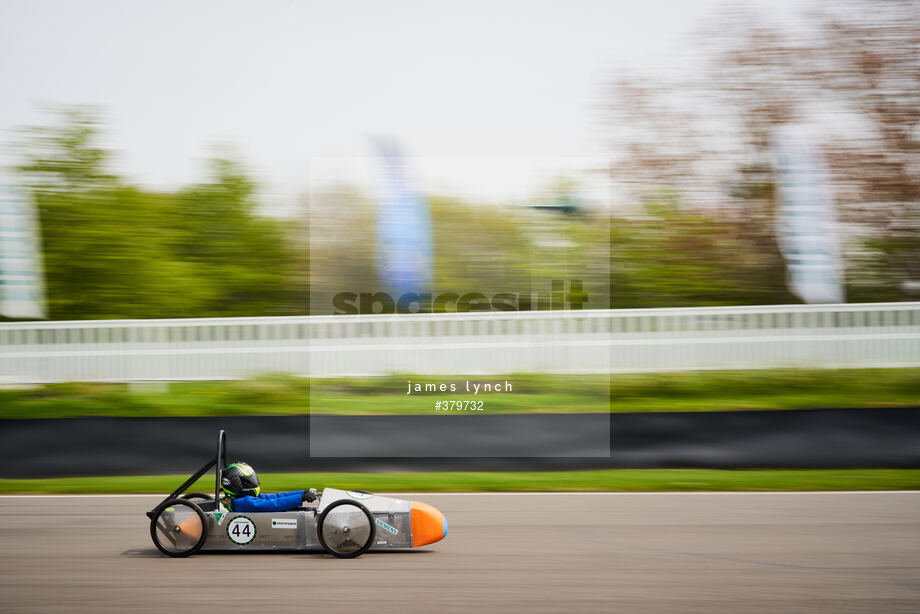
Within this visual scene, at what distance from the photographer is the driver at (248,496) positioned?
479 centimetres

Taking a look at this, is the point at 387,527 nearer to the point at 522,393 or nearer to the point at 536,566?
the point at 536,566

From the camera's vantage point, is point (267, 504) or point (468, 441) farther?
point (468, 441)

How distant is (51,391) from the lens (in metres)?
9.73

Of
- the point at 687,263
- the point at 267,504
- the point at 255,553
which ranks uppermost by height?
the point at 687,263

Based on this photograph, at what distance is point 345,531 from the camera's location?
4.68 metres

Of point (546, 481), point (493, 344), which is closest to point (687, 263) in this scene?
point (493, 344)

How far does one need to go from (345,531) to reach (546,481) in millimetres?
3242

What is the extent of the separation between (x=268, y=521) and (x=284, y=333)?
5097 millimetres

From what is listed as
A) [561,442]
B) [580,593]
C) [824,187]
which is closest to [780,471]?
[561,442]

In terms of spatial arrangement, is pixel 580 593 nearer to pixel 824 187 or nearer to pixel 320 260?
pixel 320 260

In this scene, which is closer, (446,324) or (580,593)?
(580,593)

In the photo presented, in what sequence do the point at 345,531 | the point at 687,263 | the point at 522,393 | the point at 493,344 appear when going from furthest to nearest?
1. the point at 687,263
2. the point at 493,344
3. the point at 522,393
4. the point at 345,531

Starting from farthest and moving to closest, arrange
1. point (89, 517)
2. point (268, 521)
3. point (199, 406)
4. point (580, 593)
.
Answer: point (199, 406) → point (89, 517) → point (268, 521) → point (580, 593)

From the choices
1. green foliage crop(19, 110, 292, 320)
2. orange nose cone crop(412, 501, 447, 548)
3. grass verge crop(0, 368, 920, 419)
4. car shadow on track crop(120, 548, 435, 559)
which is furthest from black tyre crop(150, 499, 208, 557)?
green foliage crop(19, 110, 292, 320)
